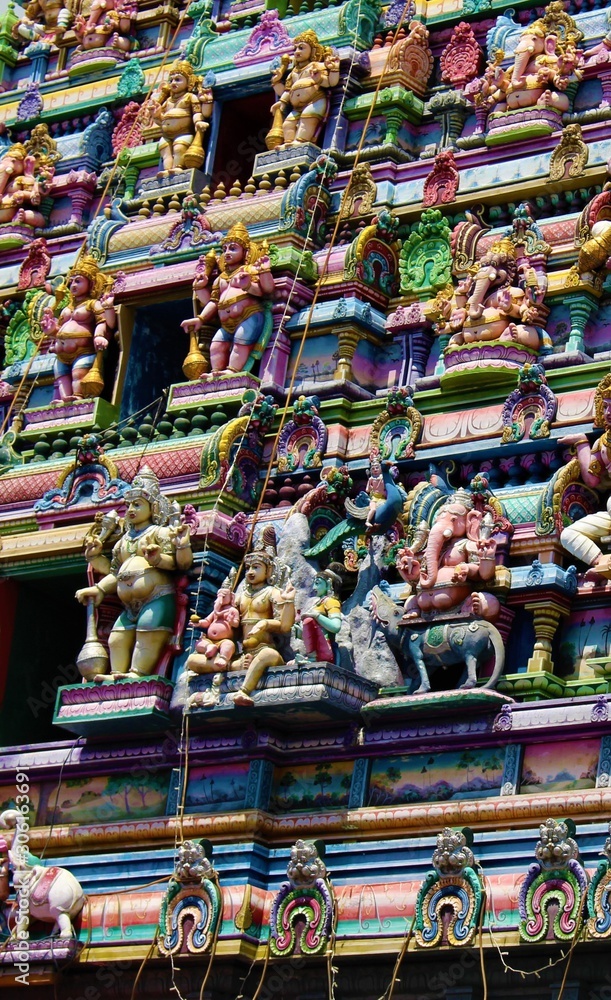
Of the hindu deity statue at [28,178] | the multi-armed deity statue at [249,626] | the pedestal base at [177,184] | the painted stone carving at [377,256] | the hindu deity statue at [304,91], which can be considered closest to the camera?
the multi-armed deity statue at [249,626]

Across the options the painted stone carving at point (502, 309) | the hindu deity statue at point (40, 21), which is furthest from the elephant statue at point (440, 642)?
the hindu deity statue at point (40, 21)

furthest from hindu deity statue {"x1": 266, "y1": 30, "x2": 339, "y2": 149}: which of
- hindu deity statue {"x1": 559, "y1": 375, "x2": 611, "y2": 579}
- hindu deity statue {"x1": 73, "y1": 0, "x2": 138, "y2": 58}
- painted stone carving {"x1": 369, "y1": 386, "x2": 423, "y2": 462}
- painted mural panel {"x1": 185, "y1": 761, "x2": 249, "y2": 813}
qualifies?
painted mural panel {"x1": 185, "y1": 761, "x2": 249, "y2": 813}

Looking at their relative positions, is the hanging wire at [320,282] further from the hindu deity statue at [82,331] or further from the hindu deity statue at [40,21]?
the hindu deity statue at [40,21]

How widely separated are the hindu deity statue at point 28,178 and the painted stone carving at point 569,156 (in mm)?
8682

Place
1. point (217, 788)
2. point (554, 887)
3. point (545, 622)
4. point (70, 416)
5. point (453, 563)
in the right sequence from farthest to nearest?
point (70, 416) → point (217, 788) → point (453, 563) → point (545, 622) → point (554, 887)

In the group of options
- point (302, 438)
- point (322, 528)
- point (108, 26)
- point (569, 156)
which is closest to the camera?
point (322, 528)

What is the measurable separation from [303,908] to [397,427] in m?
5.70

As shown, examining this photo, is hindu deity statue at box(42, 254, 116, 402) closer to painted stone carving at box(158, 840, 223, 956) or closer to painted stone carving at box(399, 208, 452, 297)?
painted stone carving at box(399, 208, 452, 297)

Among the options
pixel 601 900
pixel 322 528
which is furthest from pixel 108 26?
pixel 601 900

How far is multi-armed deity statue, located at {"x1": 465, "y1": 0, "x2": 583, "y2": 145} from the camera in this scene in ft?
104

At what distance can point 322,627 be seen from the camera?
27641 millimetres

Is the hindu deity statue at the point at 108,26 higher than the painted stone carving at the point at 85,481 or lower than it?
higher

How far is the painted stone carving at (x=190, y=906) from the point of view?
88.8 ft

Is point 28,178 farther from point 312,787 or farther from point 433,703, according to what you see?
point 433,703
